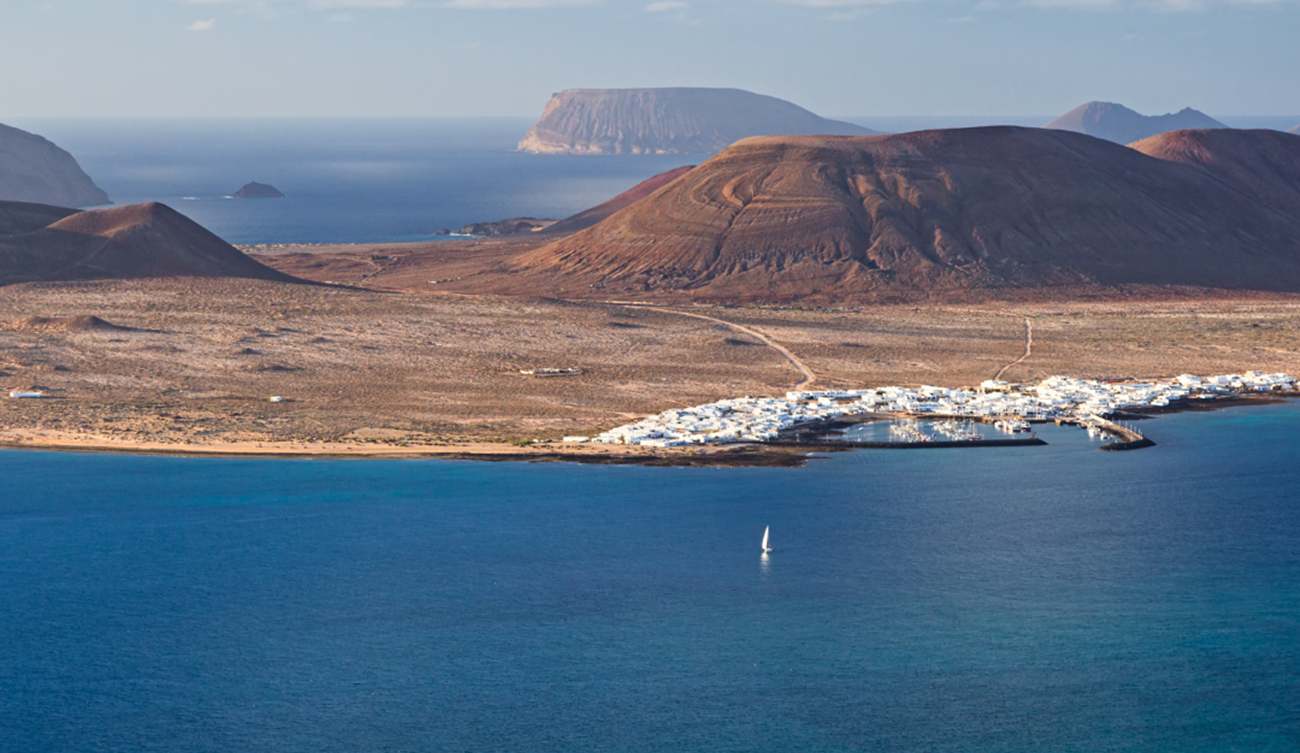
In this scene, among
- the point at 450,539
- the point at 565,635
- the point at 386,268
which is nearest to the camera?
the point at 565,635

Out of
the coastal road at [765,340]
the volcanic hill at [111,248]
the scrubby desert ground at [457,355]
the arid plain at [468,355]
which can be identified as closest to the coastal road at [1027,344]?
the arid plain at [468,355]

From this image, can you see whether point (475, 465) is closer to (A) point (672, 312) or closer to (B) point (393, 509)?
(B) point (393, 509)

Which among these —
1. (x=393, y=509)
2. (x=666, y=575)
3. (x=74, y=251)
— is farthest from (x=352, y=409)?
(x=74, y=251)

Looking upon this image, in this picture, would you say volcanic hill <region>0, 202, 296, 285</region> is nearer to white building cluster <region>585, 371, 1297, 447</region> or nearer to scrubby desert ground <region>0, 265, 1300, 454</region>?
scrubby desert ground <region>0, 265, 1300, 454</region>

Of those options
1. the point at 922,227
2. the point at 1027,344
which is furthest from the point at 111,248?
the point at 922,227

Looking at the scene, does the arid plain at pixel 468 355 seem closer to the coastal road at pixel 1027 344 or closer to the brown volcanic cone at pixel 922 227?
the coastal road at pixel 1027 344

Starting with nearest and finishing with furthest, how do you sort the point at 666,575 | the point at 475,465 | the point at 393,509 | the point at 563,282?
the point at 666,575 → the point at 393,509 → the point at 475,465 → the point at 563,282

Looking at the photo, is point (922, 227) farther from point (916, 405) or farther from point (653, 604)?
point (653, 604)
